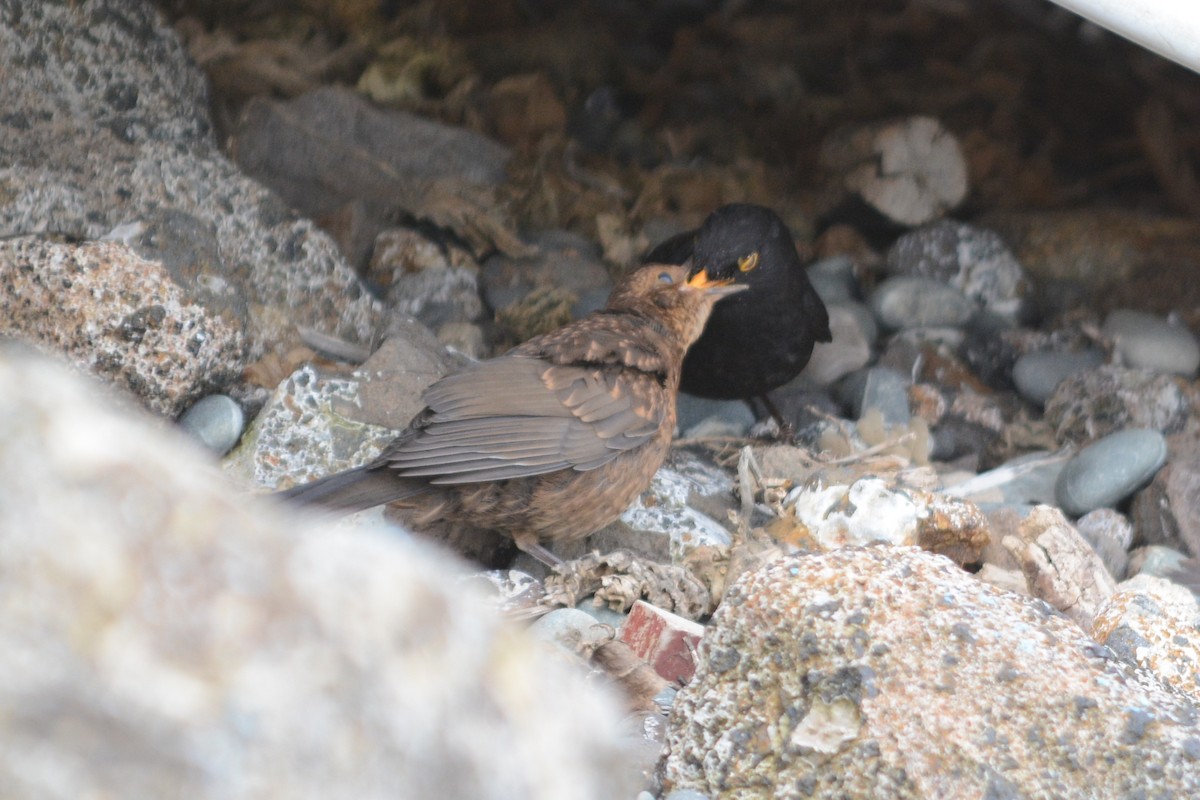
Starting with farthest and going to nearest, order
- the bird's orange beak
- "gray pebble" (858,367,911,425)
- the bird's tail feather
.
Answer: "gray pebble" (858,367,911,425)
the bird's orange beak
the bird's tail feather

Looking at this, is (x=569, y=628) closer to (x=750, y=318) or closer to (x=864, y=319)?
(x=750, y=318)

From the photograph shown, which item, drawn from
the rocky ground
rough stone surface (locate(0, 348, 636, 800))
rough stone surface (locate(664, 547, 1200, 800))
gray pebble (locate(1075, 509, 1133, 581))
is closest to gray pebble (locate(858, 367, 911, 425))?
the rocky ground

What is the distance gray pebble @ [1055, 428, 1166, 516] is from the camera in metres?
4.43

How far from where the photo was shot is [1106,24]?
11.6ft

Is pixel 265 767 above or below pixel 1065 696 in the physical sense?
above

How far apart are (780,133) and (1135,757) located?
5004 mm

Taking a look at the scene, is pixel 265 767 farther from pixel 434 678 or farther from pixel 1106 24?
pixel 1106 24

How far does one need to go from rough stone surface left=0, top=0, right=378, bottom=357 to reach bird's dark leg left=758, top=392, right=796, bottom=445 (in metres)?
1.60

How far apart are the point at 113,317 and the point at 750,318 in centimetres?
227

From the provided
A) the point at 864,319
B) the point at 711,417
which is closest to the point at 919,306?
the point at 864,319

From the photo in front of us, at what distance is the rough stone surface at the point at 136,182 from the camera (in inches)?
169

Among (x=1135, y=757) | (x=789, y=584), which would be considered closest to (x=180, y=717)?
(x=789, y=584)

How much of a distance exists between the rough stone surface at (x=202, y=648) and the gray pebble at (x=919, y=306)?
4.80 metres

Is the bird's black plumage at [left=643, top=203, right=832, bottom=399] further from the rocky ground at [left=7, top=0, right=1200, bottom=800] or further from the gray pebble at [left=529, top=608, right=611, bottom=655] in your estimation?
the gray pebble at [left=529, top=608, right=611, bottom=655]
